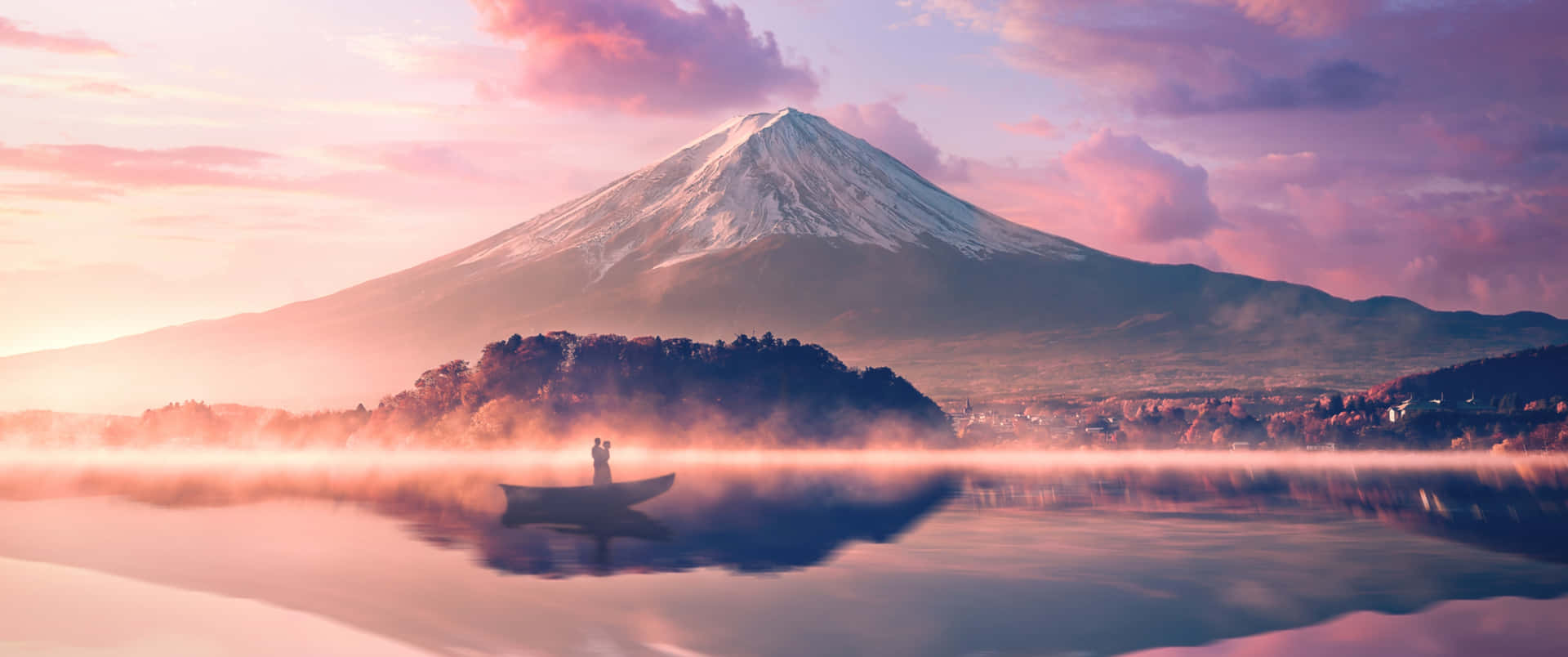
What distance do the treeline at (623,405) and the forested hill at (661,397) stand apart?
0.10 metres

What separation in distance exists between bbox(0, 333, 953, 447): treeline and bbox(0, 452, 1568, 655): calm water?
48349 millimetres

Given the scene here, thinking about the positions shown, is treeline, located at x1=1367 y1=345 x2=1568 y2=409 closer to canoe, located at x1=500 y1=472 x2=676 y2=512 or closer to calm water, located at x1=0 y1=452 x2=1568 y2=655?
calm water, located at x1=0 y1=452 x2=1568 y2=655

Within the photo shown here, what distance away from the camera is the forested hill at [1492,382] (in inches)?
5961

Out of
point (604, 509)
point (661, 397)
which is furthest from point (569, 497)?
point (661, 397)

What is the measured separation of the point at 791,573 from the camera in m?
30.0

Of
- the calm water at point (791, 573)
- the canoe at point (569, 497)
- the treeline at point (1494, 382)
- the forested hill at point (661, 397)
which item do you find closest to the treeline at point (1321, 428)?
the treeline at point (1494, 382)

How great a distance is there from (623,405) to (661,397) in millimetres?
3863

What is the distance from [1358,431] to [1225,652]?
5031 inches

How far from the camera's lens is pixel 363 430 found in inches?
4665

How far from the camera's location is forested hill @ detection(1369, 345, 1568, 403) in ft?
497

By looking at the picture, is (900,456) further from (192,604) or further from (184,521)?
(192,604)

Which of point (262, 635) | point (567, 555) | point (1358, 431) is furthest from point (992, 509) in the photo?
point (1358, 431)

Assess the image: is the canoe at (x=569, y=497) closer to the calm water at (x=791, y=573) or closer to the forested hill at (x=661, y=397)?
the calm water at (x=791, y=573)

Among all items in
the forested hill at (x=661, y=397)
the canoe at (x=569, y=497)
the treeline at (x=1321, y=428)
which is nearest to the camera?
the canoe at (x=569, y=497)
